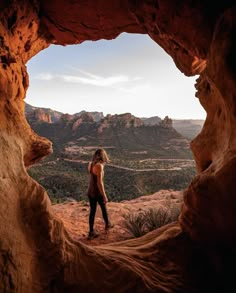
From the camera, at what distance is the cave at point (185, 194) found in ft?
9.02

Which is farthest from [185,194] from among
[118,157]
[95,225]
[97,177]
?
[118,157]

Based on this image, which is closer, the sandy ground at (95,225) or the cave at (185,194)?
the cave at (185,194)

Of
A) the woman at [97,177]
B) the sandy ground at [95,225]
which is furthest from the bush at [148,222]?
the woman at [97,177]

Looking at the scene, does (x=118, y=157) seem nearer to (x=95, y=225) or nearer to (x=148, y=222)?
(x=95, y=225)

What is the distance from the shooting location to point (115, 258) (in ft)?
11.6

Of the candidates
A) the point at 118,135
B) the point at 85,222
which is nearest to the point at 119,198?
the point at 85,222

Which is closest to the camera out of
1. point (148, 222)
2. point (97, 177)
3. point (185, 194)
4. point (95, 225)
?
point (185, 194)

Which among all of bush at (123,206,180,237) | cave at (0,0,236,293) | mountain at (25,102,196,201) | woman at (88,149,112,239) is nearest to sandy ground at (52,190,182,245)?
bush at (123,206,180,237)

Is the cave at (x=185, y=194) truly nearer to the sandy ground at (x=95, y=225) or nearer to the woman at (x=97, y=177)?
the woman at (x=97, y=177)

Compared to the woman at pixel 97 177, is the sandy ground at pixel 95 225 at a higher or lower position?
lower

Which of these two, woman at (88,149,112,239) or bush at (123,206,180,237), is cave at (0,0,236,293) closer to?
woman at (88,149,112,239)

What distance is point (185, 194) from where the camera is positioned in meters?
3.77

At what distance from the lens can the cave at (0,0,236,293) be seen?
9.02ft

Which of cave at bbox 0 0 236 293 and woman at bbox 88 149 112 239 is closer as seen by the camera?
cave at bbox 0 0 236 293
